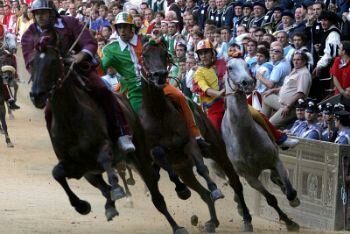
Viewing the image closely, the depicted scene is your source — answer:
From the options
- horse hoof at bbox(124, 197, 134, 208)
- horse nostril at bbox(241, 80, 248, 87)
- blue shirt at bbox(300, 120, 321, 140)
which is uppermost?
horse nostril at bbox(241, 80, 248, 87)

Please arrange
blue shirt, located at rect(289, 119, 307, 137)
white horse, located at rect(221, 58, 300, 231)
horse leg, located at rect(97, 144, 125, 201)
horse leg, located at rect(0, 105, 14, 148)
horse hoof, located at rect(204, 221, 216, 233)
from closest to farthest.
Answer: horse leg, located at rect(97, 144, 125, 201) < white horse, located at rect(221, 58, 300, 231) < horse hoof, located at rect(204, 221, 216, 233) < blue shirt, located at rect(289, 119, 307, 137) < horse leg, located at rect(0, 105, 14, 148)

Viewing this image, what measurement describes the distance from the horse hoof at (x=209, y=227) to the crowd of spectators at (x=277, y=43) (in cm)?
187

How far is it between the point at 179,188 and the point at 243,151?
1.14 metres

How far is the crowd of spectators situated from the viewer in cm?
1625

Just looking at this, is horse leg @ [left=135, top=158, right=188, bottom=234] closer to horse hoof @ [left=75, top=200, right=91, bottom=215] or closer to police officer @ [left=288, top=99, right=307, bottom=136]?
horse hoof @ [left=75, top=200, right=91, bottom=215]

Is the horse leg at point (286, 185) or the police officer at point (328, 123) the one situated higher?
the police officer at point (328, 123)

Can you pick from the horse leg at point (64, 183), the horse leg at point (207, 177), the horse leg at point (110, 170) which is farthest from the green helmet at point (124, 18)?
the horse leg at point (64, 183)

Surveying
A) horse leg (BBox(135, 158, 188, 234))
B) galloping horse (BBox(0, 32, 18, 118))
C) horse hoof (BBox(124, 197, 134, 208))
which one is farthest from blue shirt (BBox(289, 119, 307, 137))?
galloping horse (BBox(0, 32, 18, 118))

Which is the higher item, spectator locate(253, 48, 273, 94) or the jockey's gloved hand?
the jockey's gloved hand

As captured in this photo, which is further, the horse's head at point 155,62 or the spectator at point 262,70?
the spectator at point 262,70

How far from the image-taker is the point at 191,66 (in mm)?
19562

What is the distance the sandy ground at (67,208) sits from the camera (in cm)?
1391

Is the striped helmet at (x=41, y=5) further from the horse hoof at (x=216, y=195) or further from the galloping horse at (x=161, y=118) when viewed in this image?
the horse hoof at (x=216, y=195)

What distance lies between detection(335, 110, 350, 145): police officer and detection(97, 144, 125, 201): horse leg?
11.4 feet
